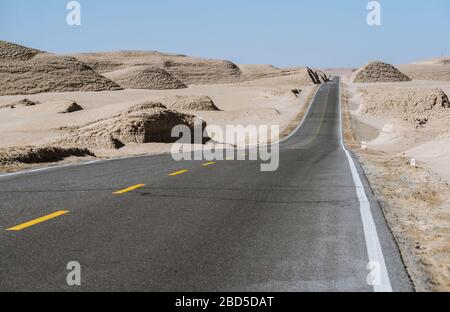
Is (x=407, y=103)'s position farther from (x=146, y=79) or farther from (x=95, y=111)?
(x=146, y=79)

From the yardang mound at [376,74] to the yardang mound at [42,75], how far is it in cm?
8457

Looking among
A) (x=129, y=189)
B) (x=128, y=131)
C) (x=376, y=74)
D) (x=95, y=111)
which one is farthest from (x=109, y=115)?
(x=376, y=74)

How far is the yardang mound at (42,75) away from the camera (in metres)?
111

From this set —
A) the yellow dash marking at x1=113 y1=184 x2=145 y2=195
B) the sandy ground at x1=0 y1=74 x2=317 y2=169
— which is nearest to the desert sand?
the sandy ground at x1=0 y1=74 x2=317 y2=169

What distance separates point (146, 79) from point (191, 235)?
14711cm

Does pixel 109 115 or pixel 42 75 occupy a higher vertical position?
pixel 42 75

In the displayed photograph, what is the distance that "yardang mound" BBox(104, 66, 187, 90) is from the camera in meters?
147

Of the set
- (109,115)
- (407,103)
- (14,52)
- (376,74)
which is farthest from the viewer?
(376,74)

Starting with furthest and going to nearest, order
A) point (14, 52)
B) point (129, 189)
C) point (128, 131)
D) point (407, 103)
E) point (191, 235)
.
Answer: point (14, 52)
point (407, 103)
point (128, 131)
point (129, 189)
point (191, 235)

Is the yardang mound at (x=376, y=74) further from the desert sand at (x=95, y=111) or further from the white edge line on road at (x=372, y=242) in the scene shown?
the white edge line on road at (x=372, y=242)

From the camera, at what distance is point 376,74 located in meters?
176

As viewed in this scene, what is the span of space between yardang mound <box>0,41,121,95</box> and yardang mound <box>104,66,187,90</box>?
1830 centimetres

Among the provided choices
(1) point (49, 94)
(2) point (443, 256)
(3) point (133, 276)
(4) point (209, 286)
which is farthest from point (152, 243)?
(1) point (49, 94)

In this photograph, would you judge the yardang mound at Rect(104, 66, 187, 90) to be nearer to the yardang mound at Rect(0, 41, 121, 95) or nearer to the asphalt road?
the yardang mound at Rect(0, 41, 121, 95)
